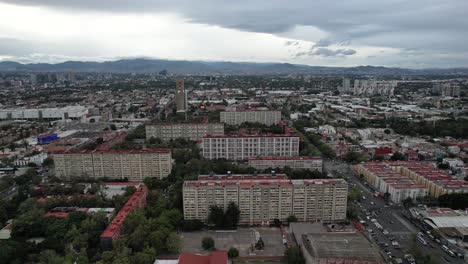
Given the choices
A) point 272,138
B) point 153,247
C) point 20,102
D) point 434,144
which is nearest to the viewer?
point 153,247

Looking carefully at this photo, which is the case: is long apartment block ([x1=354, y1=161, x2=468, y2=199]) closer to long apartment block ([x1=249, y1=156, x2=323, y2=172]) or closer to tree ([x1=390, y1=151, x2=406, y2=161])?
tree ([x1=390, y1=151, x2=406, y2=161])

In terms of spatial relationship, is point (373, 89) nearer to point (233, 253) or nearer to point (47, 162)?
point (47, 162)

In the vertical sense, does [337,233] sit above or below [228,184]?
below

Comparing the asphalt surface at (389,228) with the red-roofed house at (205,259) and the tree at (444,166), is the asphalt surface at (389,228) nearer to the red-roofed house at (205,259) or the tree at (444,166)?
the tree at (444,166)

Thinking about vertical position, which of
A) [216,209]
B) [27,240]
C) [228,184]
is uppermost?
[228,184]

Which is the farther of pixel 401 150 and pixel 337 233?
pixel 401 150

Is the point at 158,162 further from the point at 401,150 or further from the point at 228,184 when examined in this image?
the point at 401,150

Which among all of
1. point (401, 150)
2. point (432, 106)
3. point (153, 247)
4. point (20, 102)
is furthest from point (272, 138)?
point (20, 102)

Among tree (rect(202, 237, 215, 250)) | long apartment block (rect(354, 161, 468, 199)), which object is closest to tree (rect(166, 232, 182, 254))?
tree (rect(202, 237, 215, 250))
